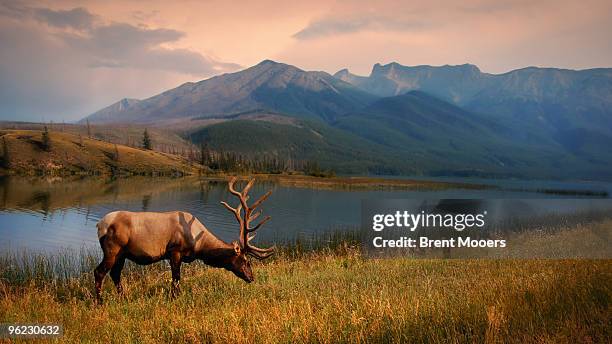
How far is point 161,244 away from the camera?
38.1 feet

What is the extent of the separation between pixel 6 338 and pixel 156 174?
138 metres

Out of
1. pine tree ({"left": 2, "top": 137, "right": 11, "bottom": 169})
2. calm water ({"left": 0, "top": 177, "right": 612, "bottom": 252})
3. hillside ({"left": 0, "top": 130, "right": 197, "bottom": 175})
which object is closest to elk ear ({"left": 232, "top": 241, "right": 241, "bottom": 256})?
calm water ({"left": 0, "top": 177, "right": 612, "bottom": 252})

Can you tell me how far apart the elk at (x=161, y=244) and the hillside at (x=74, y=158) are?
130 metres

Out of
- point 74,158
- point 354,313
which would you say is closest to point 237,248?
point 354,313

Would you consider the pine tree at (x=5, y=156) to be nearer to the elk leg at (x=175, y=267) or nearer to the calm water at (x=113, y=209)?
the calm water at (x=113, y=209)

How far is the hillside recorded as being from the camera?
128087 millimetres

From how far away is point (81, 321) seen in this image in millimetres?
9297

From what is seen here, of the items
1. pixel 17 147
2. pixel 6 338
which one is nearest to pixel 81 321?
pixel 6 338

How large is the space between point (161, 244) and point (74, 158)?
481ft

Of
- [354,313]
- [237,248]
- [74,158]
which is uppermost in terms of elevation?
[74,158]

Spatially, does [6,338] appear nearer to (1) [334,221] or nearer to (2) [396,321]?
(2) [396,321]

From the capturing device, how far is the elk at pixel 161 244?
440 inches

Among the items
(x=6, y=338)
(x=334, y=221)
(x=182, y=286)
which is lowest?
(x=334, y=221)

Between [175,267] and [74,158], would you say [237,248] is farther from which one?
[74,158]
